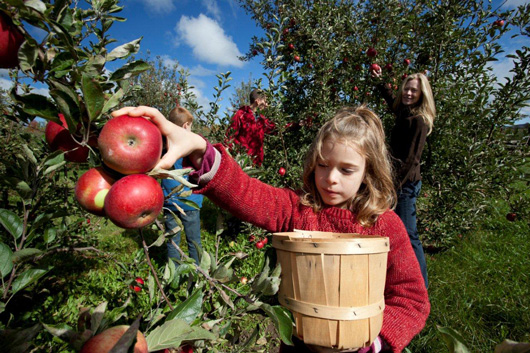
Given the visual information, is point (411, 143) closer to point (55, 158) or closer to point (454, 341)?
point (454, 341)

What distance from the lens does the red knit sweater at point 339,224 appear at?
1.12 metres

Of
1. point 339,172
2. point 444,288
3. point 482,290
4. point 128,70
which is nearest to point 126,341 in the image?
point 128,70

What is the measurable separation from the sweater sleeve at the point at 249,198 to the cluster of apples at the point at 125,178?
39cm

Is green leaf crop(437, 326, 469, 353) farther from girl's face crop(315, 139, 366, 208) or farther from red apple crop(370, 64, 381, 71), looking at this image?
red apple crop(370, 64, 381, 71)

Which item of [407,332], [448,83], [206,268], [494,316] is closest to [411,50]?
[448,83]

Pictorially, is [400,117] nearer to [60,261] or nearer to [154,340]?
[154,340]

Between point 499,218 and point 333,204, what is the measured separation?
14.5 feet

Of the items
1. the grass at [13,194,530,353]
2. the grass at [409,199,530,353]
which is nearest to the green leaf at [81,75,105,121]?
the grass at [13,194,530,353]

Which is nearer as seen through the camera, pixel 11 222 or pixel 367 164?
pixel 11 222

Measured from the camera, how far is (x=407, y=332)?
1113 millimetres

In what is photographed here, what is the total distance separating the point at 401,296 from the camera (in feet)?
3.88

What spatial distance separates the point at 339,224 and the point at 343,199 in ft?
0.36

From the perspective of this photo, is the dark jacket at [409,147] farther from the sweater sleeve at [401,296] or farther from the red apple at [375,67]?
the sweater sleeve at [401,296]

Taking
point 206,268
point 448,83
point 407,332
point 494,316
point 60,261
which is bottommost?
point 494,316
